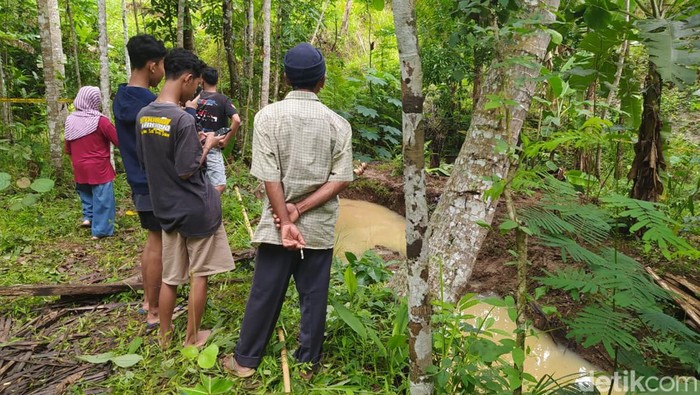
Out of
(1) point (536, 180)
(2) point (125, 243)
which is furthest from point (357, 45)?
(1) point (536, 180)

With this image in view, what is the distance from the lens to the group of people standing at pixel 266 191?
2.02m

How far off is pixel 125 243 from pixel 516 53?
152 inches

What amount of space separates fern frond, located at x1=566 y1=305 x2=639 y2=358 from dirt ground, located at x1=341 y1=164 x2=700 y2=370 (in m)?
0.85

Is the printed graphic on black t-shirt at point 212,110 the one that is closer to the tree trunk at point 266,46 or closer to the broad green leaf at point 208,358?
the tree trunk at point 266,46

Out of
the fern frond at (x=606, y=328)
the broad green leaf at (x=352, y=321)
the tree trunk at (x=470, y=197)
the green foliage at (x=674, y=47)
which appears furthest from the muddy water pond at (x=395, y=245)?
the green foliage at (x=674, y=47)

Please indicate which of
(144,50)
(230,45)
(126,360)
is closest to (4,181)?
(144,50)

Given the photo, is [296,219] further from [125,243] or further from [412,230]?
[125,243]

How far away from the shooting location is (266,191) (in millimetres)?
2037

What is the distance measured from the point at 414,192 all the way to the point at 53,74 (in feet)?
17.3

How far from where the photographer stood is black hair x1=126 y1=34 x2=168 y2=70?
2525 mm

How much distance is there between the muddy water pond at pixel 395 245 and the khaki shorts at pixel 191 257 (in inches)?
42.2

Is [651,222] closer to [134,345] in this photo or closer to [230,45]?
[134,345]

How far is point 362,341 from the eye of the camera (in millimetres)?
2350

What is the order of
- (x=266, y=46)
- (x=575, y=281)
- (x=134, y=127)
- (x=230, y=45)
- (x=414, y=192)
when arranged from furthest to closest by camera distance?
(x=230, y=45) < (x=266, y=46) < (x=134, y=127) < (x=414, y=192) < (x=575, y=281)
